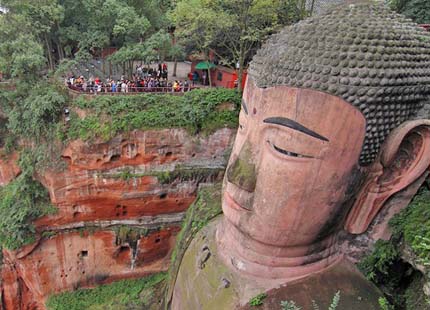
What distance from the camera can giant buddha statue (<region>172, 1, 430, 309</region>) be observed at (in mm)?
4465

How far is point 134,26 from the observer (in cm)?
1472

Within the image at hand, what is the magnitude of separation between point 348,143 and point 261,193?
1269 mm

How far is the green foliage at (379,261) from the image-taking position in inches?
200

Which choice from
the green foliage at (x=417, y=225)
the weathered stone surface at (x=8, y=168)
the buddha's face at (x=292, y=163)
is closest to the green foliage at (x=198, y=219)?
the buddha's face at (x=292, y=163)

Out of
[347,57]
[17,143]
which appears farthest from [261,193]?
[17,143]

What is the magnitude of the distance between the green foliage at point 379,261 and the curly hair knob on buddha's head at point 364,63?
1297 millimetres

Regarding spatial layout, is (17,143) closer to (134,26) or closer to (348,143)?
(134,26)

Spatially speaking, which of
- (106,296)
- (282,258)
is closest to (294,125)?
(282,258)

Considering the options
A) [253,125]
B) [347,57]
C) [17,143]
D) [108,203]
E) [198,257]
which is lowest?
[108,203]

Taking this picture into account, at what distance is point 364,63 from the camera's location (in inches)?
174

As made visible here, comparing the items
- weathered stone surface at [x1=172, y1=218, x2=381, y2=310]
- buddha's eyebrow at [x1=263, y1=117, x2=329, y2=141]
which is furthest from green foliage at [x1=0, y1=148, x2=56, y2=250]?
buddha's eyebrow at [x1=263, y1=117, x2=329, y2=141]

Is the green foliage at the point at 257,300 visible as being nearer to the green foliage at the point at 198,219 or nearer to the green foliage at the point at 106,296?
the green foliage at the point at 198,219

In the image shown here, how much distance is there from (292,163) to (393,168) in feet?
4.75

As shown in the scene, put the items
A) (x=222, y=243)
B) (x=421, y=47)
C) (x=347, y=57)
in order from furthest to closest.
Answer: (x=222, y=243), (x=421, y=47), (x=347, y=57)
